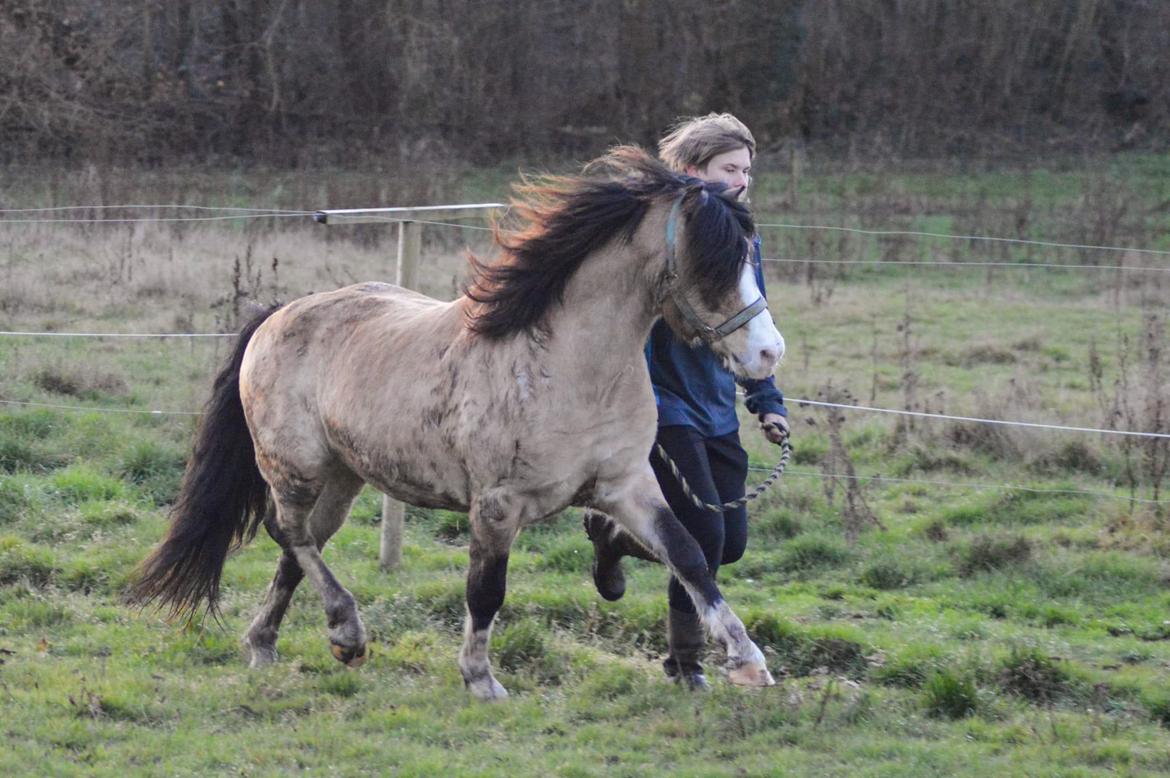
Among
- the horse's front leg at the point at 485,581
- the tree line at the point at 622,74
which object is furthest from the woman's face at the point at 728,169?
the tree line at the point at 622,74

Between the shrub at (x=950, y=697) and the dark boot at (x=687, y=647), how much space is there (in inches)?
31.3

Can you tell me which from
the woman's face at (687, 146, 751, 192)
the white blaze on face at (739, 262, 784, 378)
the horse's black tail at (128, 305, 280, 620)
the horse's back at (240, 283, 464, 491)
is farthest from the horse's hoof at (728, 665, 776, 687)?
the horse's black tail at (128, 305, 280, 620)

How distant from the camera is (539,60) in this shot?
90.7ft

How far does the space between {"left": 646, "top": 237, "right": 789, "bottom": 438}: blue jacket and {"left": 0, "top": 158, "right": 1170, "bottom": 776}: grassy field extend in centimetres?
97

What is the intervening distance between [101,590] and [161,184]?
15.1m

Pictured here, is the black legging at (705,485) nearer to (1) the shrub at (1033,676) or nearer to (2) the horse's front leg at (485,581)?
(2) the horse's front leg at (485,581)

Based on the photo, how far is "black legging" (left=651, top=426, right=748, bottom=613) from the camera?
4875mm

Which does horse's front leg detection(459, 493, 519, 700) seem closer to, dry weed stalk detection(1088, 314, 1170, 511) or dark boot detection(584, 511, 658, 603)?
dark boot detection(584, 511, 658, 603)

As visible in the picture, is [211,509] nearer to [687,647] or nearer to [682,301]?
[687,647]

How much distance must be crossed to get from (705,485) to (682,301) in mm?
745

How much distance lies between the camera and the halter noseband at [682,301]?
439 cm

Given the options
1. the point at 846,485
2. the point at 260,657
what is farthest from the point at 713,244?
the point at 846,485

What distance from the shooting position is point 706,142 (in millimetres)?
4930

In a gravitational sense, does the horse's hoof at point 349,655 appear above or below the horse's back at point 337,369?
below
